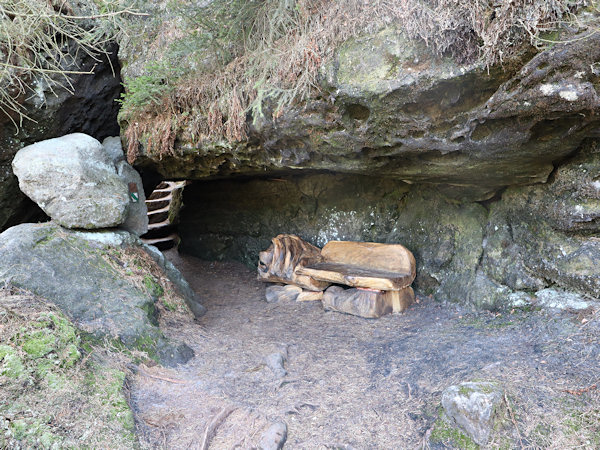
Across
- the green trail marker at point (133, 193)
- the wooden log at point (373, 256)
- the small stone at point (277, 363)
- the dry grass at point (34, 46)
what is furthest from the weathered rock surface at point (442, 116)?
the dry grass at point (34, 46)

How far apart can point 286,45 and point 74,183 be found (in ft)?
10.6

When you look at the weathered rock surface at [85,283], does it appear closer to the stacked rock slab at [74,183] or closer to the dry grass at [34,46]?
the stacked rock slab at [74,183]

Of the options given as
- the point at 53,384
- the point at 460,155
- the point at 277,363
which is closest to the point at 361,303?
the point at 277,363

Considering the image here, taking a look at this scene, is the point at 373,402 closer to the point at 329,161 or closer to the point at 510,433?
the point at 510,433

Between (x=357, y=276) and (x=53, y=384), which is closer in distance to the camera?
(x=53, y=384)

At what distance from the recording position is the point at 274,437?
3.06 metres

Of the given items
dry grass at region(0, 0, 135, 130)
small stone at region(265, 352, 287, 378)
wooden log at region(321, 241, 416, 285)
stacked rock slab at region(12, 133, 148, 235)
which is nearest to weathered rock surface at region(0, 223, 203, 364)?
stacked rock slab at region(12, 133, 148, 235)

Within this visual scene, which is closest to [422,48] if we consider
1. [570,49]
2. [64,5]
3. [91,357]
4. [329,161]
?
[570,49]

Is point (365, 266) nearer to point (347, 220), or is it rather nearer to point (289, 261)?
point (347, 220)

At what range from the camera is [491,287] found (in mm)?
4754

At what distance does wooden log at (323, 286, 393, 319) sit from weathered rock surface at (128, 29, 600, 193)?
1.63 meters

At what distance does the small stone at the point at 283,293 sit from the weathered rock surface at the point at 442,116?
2.24 meters

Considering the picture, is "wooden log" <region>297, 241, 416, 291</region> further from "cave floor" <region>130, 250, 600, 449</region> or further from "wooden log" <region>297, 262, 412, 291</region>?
"cave floor" <region>130, 250, 600, 449</region>

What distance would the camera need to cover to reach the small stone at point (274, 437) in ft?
9.82
